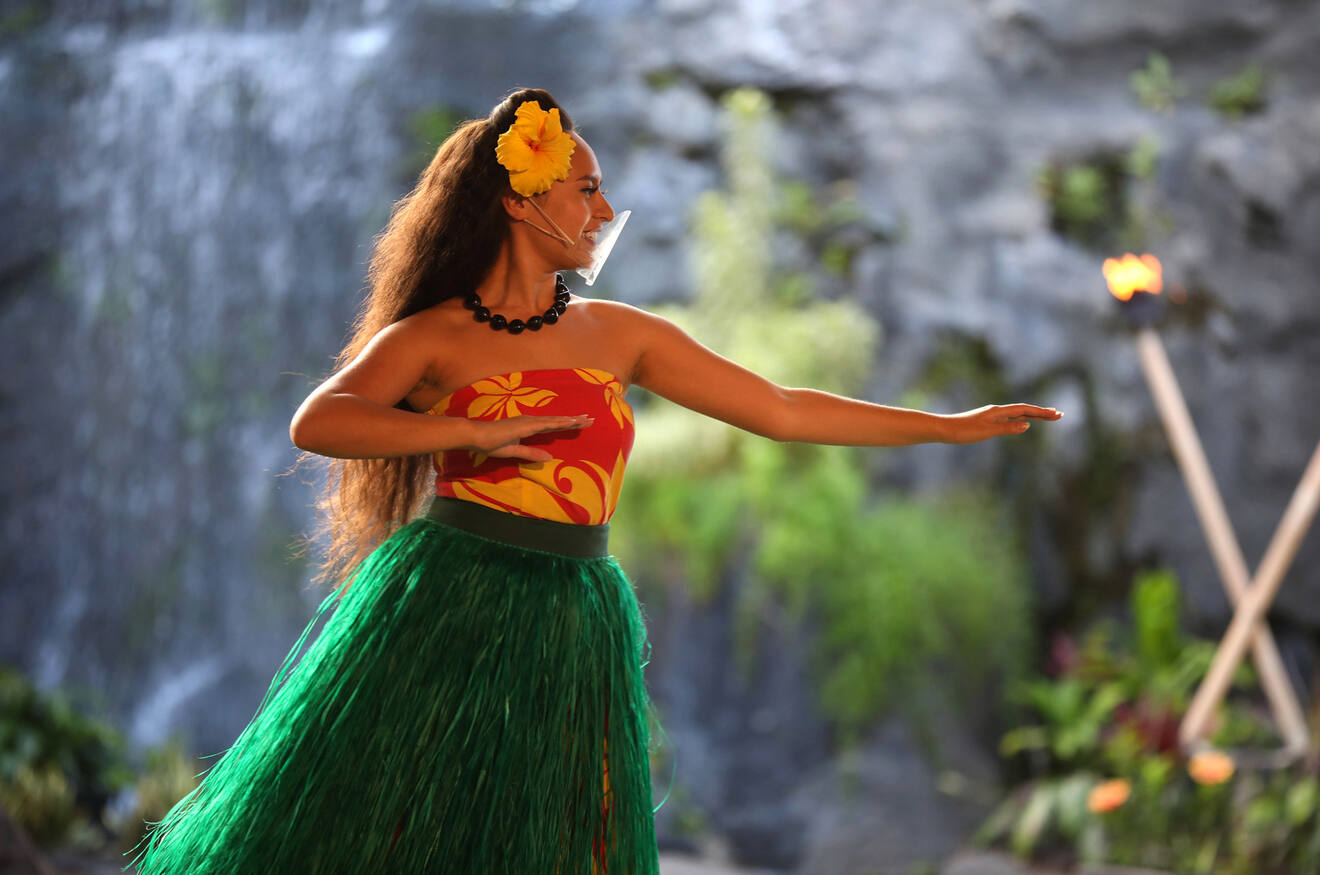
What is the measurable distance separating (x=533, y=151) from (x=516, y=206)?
86 millimetres

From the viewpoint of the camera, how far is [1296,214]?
5.27m

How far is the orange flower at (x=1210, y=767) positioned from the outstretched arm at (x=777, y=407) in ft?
8.29

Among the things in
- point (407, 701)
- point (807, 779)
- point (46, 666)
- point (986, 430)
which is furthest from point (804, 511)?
point (46, 666)

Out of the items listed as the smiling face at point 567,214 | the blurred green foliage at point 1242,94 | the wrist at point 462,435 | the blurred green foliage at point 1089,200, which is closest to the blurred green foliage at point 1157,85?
the blurred green foliage at point 1242,94

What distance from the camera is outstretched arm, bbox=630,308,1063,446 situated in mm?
1843

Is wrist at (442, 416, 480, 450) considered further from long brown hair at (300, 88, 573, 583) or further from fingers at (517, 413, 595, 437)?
long brown hair at (300, 88, 573, 583)

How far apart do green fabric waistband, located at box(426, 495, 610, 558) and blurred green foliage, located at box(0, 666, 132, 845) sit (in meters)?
3.20

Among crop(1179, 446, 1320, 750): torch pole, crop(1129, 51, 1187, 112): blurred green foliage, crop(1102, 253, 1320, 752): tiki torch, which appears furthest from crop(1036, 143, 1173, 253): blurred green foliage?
crop(1179, 446, 1320, 750): torch pole

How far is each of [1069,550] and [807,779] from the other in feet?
5.47

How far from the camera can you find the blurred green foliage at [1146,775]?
12.1ft

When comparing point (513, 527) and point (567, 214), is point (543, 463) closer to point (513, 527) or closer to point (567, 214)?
point (513, 527)

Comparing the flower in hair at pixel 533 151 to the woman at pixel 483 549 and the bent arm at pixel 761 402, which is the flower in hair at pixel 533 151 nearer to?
the woman at pixel 483 549

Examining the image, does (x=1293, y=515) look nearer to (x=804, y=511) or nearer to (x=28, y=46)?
(x=804, y=511)

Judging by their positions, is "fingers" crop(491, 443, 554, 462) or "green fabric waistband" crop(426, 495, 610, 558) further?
"green fabric waistband" crop(426, 495, 610, 558)
